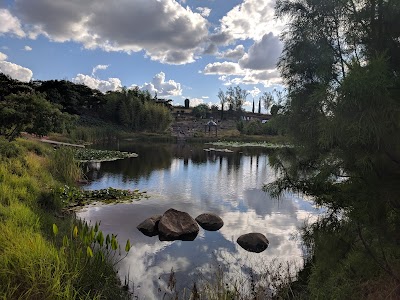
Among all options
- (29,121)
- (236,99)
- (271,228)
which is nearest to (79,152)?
(29,121)

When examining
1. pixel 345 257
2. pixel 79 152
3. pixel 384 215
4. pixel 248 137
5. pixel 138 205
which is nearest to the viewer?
pixel 384 215

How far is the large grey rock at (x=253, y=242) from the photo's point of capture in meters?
9.62

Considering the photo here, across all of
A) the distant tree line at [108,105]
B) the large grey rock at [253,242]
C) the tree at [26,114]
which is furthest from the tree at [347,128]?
the distant tree line at [108,105]

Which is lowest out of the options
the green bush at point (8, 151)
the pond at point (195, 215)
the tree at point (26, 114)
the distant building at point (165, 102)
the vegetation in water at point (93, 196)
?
the pond at point (195, 215)

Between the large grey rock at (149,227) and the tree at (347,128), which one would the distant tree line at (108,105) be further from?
the tree at (347,128)

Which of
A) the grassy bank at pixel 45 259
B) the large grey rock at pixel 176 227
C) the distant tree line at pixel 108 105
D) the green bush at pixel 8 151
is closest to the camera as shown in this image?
the grassy bank at pixel 45 259

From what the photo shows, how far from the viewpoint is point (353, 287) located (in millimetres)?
5012

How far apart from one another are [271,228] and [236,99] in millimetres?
86056

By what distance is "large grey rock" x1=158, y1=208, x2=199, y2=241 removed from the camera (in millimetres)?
10359

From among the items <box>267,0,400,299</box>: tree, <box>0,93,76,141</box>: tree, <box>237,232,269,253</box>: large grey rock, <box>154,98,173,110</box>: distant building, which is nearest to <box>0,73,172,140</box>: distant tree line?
<box>154,98,173,110</box>: distant building

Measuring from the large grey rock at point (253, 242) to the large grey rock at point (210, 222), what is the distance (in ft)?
5.07

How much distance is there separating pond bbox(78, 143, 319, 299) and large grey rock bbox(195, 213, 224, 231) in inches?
12.5

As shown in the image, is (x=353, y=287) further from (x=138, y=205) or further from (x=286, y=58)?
(x=138, y=205)

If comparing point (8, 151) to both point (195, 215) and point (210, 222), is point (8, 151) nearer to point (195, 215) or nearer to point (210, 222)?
point (195, 215)
